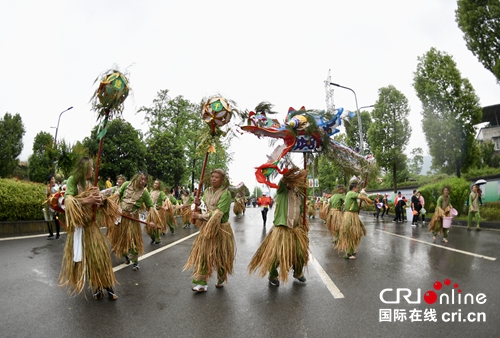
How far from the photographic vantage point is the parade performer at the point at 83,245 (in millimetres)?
4555

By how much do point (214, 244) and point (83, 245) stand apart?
1.80 meters

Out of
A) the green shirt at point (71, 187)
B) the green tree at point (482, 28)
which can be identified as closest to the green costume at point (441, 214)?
the green shirt at point (71, 187)

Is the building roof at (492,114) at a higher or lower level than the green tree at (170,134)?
higher

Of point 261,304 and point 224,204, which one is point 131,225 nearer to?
point 224,204

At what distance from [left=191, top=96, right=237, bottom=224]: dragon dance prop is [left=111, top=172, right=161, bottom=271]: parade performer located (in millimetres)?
1639

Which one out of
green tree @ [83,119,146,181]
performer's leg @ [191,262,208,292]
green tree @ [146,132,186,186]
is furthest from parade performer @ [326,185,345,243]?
green tree @ [146,132,186,186]

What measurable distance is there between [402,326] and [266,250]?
7.50 ft

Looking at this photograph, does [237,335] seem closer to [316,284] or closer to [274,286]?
[274,286]

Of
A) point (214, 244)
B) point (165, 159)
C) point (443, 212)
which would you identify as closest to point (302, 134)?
point (214, 244)

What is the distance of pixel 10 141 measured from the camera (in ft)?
127

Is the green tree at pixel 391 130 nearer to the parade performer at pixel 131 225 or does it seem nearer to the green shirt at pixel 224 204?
the parade performer at pixel 131 225

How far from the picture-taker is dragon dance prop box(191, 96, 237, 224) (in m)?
5.42

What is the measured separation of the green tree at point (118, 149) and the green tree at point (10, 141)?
18.3 meters

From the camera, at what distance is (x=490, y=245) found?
9297 mm
